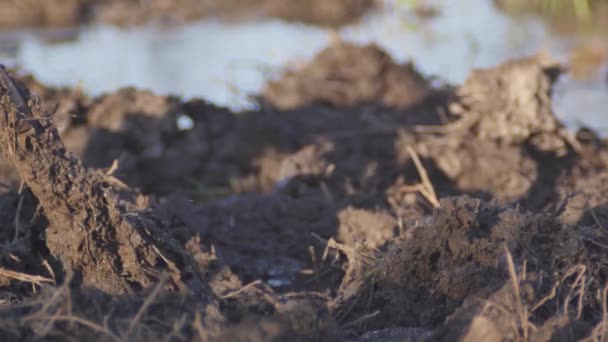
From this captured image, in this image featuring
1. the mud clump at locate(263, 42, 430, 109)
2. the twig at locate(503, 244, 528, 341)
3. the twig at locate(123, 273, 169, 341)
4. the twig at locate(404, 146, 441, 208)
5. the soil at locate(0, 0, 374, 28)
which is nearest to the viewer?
the twig at locate(123, 273, 169, 341)

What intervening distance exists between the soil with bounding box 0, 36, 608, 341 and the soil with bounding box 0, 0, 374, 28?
17.1 ft

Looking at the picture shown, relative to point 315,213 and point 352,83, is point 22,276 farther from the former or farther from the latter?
point 352,83

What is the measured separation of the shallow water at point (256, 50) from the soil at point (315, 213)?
1156 millimetres

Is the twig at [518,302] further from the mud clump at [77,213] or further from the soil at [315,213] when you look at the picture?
the mud clump at [77,213]

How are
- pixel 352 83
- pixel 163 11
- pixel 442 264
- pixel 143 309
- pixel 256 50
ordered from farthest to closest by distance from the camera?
pixel 163 11 < pixel 256 50 < pixel 352 83 < pixel 442 264 < pixel 143 309

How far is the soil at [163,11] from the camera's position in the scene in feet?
37.6

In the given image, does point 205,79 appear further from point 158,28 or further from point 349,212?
point 349,212

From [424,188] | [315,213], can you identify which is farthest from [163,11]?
[315,213]

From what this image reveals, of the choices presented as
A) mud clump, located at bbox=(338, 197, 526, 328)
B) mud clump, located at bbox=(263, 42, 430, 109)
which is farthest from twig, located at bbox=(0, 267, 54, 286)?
mud clump, located at bbox=(263, 42, 430, 109)

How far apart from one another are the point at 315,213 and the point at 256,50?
→ 568cm

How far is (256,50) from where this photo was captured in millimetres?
9734

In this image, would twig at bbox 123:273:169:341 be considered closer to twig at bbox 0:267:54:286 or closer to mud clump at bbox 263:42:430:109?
twig at bbox 0:267:54:286

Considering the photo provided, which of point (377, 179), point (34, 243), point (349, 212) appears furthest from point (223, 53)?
point (34, 243)

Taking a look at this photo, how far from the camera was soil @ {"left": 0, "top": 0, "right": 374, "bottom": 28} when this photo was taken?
37.6ft
